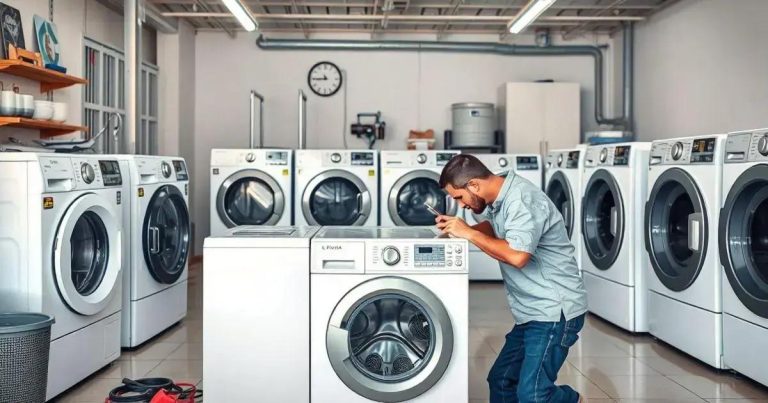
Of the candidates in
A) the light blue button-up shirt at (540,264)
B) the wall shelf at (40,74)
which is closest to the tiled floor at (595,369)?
the light blue button-up shirt at (540,264)

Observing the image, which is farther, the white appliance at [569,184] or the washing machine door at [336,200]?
the washing machine door at [336,200]

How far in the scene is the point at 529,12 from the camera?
636 centimetres

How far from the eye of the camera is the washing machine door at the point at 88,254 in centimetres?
360

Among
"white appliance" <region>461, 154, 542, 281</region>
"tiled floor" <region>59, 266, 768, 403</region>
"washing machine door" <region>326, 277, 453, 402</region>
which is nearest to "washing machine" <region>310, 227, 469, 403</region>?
"washing machine door" <region>326, 277, 453, 402</region>

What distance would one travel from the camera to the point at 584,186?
592cm

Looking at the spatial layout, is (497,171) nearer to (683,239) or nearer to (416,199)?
(416,199)

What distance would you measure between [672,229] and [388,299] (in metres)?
2.56

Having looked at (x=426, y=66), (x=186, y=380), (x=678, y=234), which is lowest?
(x=186, y=380)

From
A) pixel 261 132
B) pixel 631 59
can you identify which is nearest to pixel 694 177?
pixel 631 59

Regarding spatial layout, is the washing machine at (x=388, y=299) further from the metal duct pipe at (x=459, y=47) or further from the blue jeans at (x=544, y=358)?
the metal duct pipe at (x=459, y=47)

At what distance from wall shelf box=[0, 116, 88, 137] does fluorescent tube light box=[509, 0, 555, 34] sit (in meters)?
3.80

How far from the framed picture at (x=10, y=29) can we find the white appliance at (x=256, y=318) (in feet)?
10.0

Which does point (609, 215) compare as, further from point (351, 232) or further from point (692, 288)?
point (351, 232)

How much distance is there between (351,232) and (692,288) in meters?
2.32
